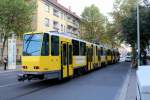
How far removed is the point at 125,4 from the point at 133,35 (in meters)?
29.1

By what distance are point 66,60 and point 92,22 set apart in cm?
7281

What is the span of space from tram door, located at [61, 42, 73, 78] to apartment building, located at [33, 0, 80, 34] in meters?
36.2

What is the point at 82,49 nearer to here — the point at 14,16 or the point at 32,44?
the point at 32,44

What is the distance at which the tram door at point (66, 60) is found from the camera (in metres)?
19.8

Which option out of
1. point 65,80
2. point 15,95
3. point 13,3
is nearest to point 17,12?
point 13,3

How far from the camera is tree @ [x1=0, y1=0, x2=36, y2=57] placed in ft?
156

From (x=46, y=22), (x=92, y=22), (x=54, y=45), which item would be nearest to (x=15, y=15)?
(x=46, y=22)

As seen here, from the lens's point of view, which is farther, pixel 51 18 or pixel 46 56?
pixel 51 18

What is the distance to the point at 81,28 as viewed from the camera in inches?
3890

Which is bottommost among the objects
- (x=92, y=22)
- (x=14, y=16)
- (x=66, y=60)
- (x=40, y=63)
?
(x=40, y=63)

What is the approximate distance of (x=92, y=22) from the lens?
304 feet

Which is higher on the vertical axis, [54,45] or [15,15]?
[15,15]

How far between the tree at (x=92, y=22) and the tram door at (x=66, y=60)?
70648mm

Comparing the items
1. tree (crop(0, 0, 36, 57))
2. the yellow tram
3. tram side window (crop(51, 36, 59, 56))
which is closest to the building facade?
tree (crop(0, 0, 36, 57))
